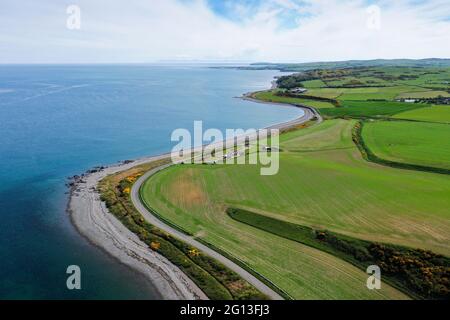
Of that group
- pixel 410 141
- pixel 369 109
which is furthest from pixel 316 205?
pixel 369 109

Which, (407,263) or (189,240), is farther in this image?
(189,240)

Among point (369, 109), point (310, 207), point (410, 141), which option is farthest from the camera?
point (369, 109)

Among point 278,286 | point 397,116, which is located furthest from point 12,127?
point 397,116

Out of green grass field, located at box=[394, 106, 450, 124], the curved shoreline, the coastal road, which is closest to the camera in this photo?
the coastal road

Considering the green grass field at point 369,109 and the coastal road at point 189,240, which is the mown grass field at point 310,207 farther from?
the green grass field at point 369,109

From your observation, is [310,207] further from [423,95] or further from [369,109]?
[423,95]

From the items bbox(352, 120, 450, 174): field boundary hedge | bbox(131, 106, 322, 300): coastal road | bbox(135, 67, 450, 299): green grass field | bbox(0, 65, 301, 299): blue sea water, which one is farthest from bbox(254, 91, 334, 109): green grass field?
bbox(131, 106, 322, 300): coastal road

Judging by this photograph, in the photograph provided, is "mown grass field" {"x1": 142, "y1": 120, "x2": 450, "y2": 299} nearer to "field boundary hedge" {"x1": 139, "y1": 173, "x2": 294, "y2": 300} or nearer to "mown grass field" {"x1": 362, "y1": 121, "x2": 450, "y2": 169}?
"field boundary hedge" {"x1": 139, "y1": 173, "x2": 294, "y2": 300}

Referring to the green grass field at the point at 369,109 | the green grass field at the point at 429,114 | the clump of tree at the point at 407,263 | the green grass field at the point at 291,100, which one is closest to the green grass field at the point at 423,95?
the green grass field at the point at 369,109
